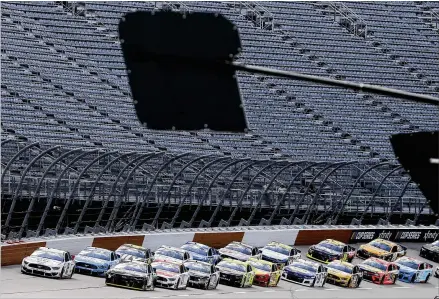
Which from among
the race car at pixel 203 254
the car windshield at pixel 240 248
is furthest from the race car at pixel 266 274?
the car windshield at pixel 240 248

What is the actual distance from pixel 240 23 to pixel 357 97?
31.5 ft

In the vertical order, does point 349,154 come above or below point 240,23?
below

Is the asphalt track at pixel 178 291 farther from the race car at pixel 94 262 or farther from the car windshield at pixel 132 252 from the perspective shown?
the car windshield at pixel 132 252

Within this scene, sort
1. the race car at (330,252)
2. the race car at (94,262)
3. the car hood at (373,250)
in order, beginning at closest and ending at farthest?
the race car at (94,262), the race car at (330,252), the car hood at (373,250)

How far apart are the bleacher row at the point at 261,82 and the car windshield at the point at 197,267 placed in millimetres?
21604

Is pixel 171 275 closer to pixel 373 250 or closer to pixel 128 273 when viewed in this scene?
pixel 128 273

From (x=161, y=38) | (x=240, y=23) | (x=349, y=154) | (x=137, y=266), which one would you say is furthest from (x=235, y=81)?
(x=240, y=23)

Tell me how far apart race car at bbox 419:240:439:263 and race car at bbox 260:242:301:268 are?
8093 millimetres

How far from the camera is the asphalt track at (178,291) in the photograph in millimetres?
26469

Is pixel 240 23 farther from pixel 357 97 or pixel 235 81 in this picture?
pixel 235 81

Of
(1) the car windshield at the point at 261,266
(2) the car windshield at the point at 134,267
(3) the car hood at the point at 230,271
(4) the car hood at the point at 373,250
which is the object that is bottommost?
(4) the car hood at the point at 373,250

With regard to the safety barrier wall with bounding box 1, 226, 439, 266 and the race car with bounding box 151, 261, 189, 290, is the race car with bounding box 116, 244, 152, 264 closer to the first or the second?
the race car with bounding box 151, 261, 189, 290

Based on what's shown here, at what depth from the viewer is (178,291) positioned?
100 ft

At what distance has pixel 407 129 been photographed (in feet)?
215
